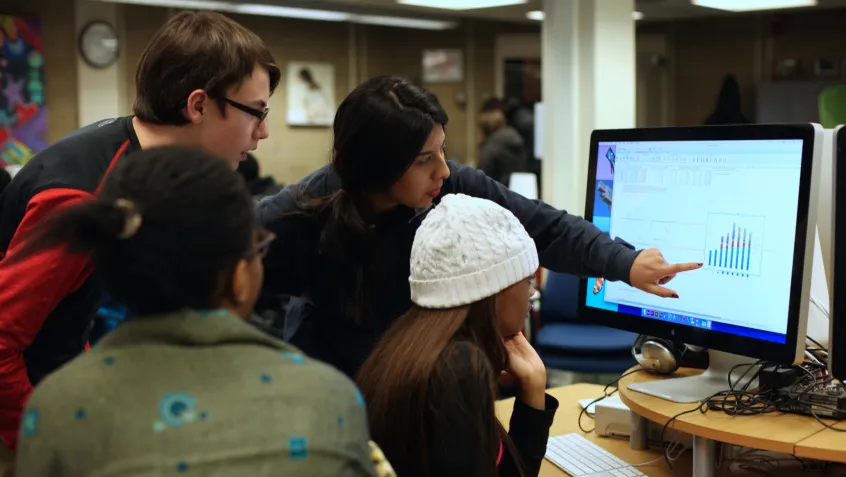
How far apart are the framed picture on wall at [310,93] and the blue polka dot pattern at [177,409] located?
5815mm

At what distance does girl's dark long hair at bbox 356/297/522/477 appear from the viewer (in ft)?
3.74

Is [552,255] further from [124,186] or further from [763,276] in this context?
[124,186]

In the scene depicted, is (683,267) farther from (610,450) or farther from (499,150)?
(499,150)

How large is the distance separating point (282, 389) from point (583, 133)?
3.67 metres

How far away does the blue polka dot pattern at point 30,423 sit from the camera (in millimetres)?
811

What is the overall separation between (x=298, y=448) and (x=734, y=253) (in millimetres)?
936

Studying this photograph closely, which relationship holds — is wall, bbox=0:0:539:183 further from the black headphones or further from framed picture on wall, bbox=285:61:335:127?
the black headphones

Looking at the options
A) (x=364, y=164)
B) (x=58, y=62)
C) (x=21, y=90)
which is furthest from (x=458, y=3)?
(x=364, y=164)

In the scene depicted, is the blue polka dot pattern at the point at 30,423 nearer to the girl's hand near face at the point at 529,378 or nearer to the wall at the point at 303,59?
the girl's hand near face at the point at 529,378

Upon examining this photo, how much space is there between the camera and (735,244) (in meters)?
1.43

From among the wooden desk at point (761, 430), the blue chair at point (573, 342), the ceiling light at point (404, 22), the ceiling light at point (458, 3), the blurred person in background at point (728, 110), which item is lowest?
the blue chair at point (573, 342)

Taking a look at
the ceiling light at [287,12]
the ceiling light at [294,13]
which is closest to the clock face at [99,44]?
the ceiling light at [294,13]

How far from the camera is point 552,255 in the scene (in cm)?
165

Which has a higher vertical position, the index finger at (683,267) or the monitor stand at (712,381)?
the index finger at (683,267)
